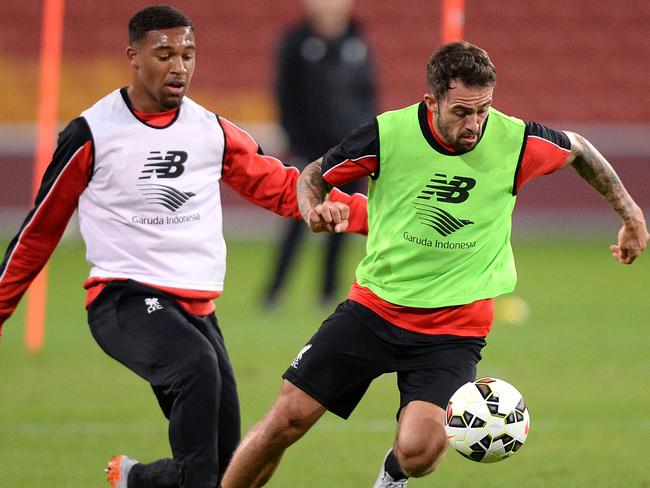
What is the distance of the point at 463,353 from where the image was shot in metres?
5.34

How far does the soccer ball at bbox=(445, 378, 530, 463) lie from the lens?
5.05 metres

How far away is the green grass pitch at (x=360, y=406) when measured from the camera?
21.1 ft

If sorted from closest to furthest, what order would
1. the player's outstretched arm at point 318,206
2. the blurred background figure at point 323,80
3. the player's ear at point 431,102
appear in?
the player's outstretched arm at point 318,206 < the player's ear at point 431,102 < the blurred background figure at point 323,80

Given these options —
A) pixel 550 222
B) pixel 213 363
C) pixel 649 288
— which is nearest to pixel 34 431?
pixel 213 363

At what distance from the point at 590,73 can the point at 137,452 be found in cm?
1377

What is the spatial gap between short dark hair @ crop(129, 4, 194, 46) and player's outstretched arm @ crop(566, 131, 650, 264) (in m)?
1.69

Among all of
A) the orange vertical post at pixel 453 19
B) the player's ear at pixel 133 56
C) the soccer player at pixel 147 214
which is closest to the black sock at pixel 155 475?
the soccer player at pixel 147 214

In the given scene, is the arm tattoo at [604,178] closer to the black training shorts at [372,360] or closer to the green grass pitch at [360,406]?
the black training shorts at [372,360]

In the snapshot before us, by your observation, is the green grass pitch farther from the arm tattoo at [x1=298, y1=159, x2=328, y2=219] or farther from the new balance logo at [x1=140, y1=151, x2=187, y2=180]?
the new balance logo at [x1=140, y1=151, x2=187, y2=180]

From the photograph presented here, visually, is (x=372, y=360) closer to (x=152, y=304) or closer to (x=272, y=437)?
(x=272, y=437)

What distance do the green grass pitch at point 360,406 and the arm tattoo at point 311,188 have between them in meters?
1.51

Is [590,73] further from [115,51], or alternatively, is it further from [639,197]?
[115,51]

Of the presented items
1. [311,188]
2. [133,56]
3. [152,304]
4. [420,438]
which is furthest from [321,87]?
[420,438]

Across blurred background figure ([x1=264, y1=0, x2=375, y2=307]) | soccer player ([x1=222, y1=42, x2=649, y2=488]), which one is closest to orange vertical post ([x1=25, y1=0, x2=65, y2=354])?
blurred background figure ([x1=264, y1=0, x2=375, y2=307])
